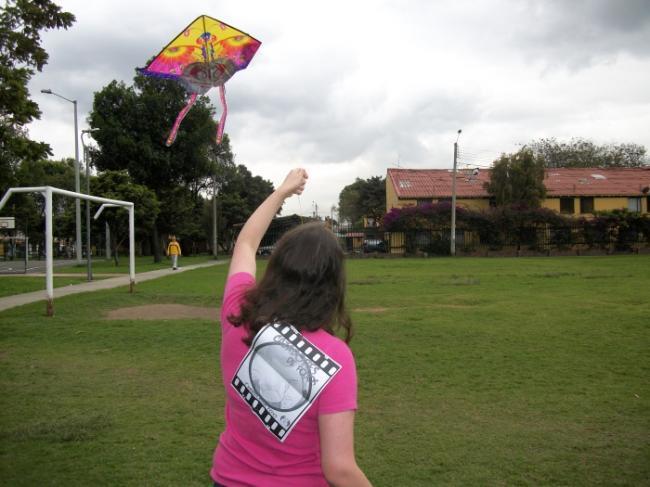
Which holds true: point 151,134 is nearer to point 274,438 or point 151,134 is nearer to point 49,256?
point 49,256

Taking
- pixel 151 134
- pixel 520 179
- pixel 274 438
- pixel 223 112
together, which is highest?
pixel 151 134

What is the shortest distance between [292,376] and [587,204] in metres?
48.4

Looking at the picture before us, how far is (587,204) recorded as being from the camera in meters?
45.1

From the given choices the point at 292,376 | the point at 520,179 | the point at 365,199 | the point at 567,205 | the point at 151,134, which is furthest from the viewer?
Answer: the point at 365,199

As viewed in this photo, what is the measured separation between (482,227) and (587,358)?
32385 millimetres

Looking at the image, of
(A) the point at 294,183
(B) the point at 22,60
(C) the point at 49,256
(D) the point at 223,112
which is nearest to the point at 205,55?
(D) the point at 223,112

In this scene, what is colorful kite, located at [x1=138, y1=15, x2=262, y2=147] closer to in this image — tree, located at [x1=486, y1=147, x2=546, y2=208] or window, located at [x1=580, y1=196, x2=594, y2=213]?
tree, located at [x1=486, y1=147, x2=546, y2=208]

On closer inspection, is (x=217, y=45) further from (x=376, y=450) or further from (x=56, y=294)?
(x=56, y=294)

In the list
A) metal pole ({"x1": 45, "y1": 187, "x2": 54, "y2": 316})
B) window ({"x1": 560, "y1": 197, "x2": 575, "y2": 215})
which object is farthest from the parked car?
metal pole ({"x1": 45, "y1": 187, "x2": 54, "y2": 316})

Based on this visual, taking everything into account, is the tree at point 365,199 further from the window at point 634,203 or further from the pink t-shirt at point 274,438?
the pink t-shirt at point 274,438

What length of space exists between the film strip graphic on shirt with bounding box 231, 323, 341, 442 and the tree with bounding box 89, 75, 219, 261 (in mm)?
30806

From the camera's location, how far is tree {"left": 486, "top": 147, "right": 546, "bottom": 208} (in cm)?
4090

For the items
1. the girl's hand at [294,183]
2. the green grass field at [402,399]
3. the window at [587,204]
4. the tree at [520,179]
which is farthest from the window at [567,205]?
the girl's hand at [294,183]

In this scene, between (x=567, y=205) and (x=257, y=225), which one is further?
(x=567, y=205)
